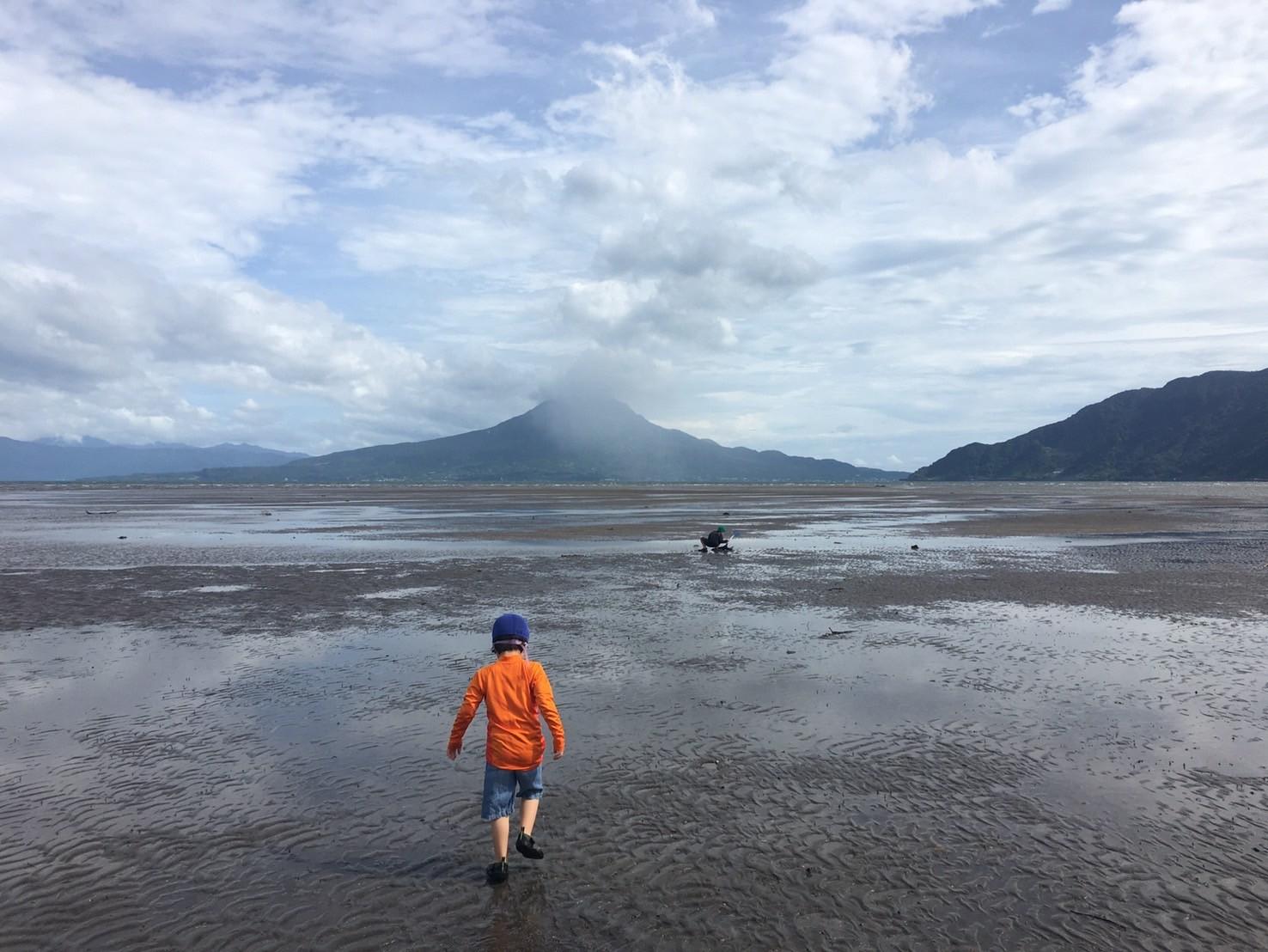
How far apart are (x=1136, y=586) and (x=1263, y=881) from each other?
793 inches

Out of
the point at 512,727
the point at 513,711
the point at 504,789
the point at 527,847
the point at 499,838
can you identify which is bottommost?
the point at 527,847

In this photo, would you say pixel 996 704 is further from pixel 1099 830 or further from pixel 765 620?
pixel 765 620

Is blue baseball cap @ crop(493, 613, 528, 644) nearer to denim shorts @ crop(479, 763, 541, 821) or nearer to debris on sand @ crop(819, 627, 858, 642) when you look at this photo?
denim shorts @ crop(479, 763, 541, 821)

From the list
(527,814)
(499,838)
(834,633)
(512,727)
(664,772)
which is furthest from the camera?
(834,633)

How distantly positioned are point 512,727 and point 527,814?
89cm

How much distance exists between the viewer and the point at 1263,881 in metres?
6.89

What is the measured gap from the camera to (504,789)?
7.27 meters

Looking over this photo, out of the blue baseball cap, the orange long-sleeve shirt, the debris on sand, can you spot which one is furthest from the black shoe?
the debris on sand

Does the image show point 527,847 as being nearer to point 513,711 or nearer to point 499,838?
point 499,838

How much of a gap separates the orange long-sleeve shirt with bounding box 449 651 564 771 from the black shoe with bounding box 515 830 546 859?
0.66m

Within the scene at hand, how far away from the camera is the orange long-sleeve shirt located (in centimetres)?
721

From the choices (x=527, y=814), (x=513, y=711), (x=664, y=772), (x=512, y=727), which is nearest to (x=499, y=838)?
(x=527, y=814)

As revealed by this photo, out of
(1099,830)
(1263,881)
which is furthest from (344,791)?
(1263,881)

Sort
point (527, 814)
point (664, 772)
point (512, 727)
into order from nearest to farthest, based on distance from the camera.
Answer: point (512, 727)
point (527, 814)
point (664, 772)
